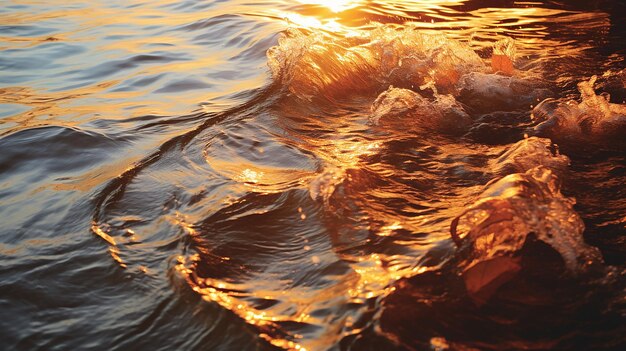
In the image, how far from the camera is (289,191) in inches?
127

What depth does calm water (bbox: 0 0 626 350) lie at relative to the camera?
7.22 feet

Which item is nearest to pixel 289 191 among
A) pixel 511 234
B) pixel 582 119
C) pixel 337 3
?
pixel 511 234

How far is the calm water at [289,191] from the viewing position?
2.20 metres

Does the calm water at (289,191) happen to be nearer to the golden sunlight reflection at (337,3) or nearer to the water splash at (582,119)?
the water splash at (582,119)

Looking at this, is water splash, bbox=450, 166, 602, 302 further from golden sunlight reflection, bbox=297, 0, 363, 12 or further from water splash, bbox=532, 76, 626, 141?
golden sunlight reflection, bbox=297, 0, 363, 12

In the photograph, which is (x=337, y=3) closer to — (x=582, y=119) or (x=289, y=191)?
(x=582, y=119)

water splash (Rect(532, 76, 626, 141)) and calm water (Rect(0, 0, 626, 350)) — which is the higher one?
water splash (Rect(532, 76, 626, 141))

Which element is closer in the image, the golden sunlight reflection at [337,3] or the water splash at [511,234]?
the water splash at [511,234]

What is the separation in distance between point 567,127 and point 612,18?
366 centimetres

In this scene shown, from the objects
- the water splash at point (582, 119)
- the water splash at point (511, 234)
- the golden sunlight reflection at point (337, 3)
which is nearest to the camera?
the water splash at point (511, 234)

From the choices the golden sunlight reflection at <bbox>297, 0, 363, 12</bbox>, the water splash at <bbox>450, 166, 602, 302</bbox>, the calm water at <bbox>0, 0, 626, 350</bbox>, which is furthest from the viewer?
the golden sunlight reflection at <bbox>297, 0, 363, 12</bbox>

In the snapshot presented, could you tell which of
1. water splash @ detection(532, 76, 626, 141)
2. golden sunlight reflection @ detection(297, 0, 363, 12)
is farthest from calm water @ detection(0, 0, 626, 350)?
golden sunlight reflection @ detection(297, 0, 363, 12)

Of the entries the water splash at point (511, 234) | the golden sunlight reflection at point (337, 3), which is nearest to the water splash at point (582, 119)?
the water splash at point (511, 234)

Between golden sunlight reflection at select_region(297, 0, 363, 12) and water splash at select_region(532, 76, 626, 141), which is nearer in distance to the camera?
water splash at select_region(532, 76, 626, 141)
